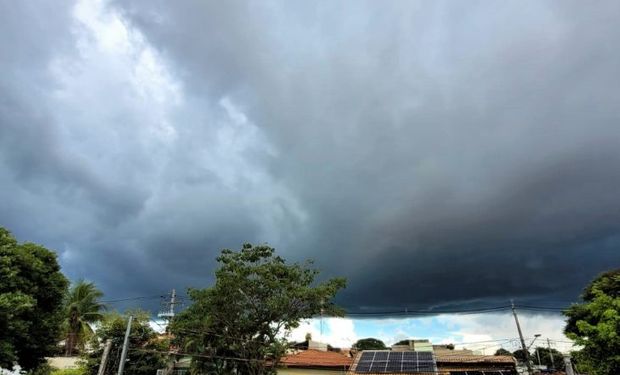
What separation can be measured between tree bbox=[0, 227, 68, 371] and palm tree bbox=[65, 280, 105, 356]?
16.5 metres

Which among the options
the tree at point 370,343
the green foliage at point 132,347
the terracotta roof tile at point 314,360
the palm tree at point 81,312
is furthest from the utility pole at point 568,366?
the tree at point 370,343

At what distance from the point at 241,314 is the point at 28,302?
1499 centimetres

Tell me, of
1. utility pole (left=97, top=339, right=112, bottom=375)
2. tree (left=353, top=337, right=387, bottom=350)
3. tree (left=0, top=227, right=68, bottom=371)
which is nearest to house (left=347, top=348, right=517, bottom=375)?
utility pole (left=97, top=339, right=112, bottom=375)

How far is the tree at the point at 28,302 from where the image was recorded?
21031 mm

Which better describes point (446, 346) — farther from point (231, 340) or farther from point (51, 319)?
point (51, 319)

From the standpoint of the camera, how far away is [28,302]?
2142cm

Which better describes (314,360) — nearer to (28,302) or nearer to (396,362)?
(396,362)

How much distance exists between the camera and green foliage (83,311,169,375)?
29859mm

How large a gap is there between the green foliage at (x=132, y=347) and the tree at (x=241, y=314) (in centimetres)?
200

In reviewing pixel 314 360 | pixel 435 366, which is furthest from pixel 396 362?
pixel 314 360

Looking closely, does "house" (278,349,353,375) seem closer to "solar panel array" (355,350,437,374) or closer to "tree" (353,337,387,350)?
"solar panel array" (355,350,437,374)

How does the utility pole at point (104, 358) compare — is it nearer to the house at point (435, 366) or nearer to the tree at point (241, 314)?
the tree at point (241, 314)

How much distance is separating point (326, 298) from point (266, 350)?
6133 mm

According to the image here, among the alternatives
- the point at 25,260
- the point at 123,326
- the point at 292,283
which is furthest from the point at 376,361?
the point at 25,260
